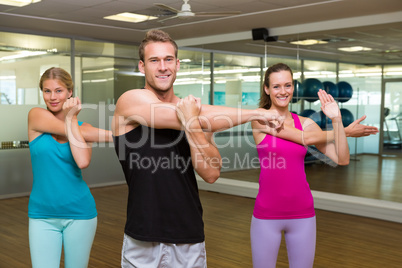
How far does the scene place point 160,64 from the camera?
151 centimetres

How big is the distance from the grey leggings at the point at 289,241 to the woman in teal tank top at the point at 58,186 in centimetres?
87

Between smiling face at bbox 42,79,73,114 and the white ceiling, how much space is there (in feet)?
9.71

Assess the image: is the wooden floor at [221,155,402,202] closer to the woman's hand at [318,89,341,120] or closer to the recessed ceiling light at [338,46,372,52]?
the recessed ceiling light at [338,46,372,52]

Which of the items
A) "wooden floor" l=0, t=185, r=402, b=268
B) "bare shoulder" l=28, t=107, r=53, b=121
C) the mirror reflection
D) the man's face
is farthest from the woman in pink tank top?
the mirror reflection

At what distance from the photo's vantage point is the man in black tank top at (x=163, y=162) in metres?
1.46

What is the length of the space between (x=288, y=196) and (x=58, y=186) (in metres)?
1.17

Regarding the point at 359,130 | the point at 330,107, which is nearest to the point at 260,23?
the point at 359,130

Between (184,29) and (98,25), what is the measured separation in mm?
1357

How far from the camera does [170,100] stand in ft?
5.35

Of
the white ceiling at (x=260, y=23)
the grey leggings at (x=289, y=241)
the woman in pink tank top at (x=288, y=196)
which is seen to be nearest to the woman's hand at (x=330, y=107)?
the woman in pink tank top at (x=288, y=196)

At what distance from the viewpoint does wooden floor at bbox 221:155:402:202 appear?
5.92 metres

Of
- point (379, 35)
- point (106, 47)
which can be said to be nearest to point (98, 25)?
point (106, 47)

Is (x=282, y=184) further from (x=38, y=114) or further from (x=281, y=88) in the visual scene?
(x=38, y=114)

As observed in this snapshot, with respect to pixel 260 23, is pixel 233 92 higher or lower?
lower
